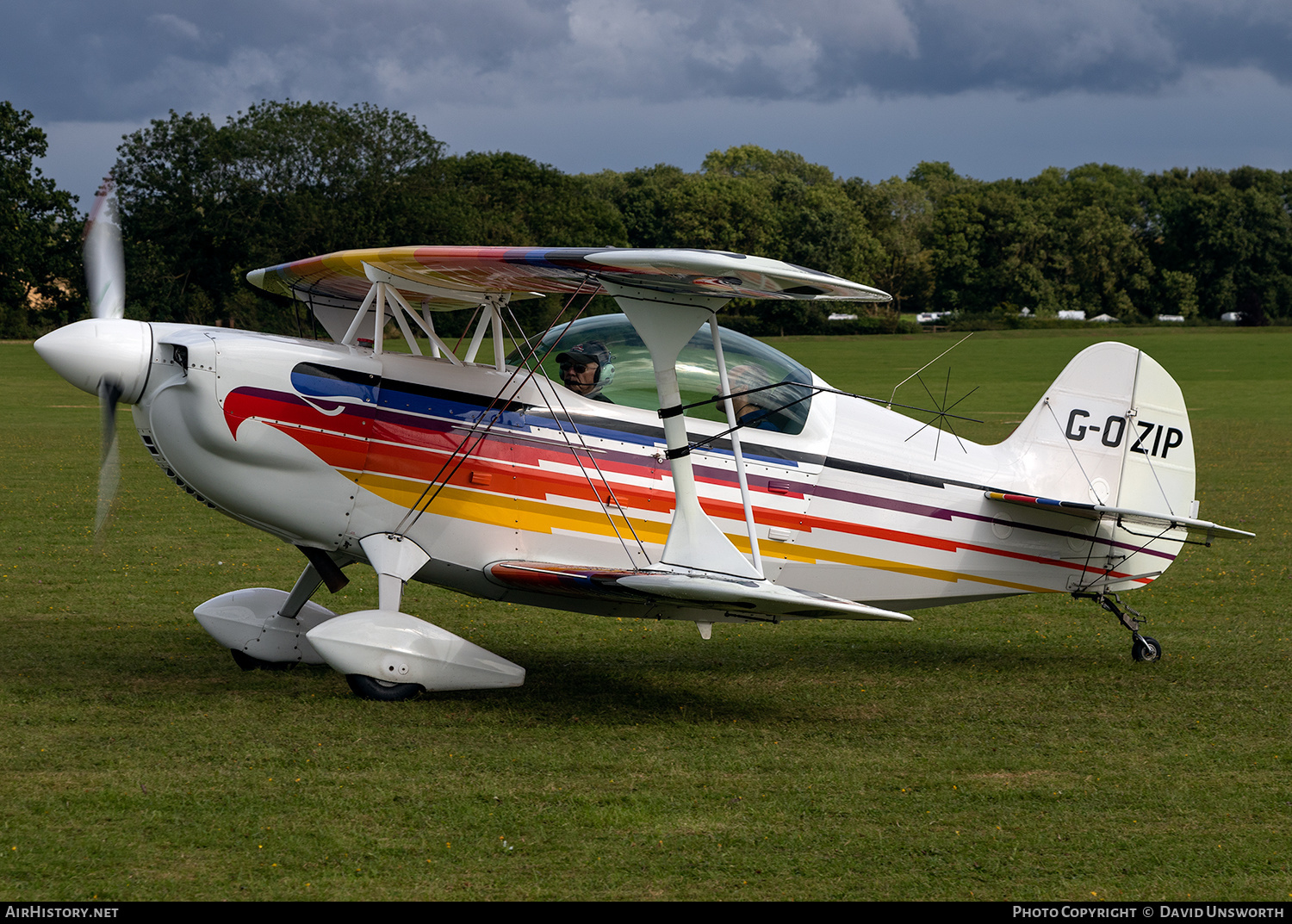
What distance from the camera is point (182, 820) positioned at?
16.6 feet

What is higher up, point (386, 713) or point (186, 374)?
point (186, 374)

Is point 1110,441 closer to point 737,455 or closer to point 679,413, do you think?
point 737,455

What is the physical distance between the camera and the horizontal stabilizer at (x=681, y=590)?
5.94 metres

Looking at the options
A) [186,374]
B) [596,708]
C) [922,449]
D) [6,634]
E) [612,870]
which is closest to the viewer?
[612,870]

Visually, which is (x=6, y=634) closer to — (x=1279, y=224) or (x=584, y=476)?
(x=584, y=476)

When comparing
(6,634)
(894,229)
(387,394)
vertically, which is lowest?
(6,634)

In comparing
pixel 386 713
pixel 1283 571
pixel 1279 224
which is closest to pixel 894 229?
pixel 1279 224

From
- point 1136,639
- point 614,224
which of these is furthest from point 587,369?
point 614,224

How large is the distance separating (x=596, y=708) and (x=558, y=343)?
2267 mm

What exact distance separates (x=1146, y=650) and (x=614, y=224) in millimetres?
78227

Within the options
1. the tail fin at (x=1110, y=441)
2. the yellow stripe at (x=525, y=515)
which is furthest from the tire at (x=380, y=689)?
the tail fin at (x=1110, y=441)

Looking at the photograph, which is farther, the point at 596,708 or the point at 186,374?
the point at 596,708

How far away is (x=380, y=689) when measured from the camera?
681 cm

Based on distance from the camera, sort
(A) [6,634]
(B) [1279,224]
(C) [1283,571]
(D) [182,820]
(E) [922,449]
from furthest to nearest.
A: (B) [1279,224] < (C) [1283,571] < (A) [6,634] < (E) [922,449] < (D) [182,820]
